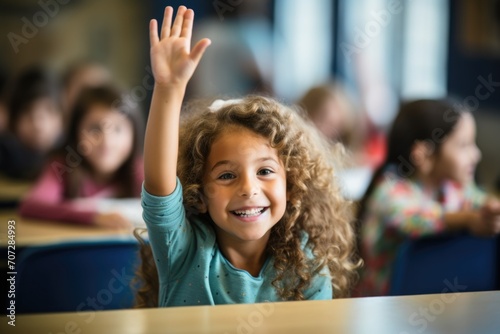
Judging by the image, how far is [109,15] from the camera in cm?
762

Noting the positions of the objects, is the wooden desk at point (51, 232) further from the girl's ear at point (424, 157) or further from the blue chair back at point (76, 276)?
the girl's ear at point (424, 157)

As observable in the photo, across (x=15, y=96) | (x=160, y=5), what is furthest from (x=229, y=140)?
(x=160, y=5)

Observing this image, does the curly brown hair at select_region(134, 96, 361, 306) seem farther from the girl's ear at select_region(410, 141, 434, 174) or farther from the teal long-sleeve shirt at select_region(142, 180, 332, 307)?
the girl's ear at select_region(410, 141, 434, 174)

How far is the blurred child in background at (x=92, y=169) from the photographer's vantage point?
2.60 m

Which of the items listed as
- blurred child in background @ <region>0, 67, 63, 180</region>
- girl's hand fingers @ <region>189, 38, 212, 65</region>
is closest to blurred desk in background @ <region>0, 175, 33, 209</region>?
blurred child in background @ <region>0, 67, 63, 180</region>

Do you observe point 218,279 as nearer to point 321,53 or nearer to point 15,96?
point 15,96

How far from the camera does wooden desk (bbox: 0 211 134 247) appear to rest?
2.29 metres

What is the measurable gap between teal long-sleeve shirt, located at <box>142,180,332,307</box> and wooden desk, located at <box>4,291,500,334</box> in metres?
0.24

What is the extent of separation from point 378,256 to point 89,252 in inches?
34.9
